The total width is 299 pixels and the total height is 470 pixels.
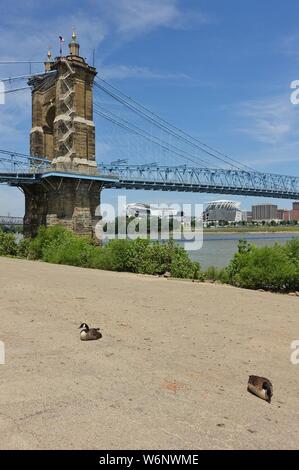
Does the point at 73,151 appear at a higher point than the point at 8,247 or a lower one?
higher

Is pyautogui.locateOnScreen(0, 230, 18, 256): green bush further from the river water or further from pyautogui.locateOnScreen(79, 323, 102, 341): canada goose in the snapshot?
pyautogui.locateOnScreen(79, 323, 102, 341): canada goose

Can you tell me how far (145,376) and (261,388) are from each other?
4.20ft

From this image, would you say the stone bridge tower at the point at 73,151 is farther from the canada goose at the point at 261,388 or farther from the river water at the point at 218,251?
the canada goose at the point at 261,388

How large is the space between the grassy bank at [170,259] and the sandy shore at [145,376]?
4.51m

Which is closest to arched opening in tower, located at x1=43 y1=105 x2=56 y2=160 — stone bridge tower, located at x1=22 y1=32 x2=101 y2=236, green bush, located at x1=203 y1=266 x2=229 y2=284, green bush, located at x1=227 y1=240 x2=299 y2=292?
stone bridge tower, located at x1=22 y1=32 x2=101 y2=236

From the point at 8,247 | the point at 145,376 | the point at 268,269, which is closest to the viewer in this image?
the point at 145,376

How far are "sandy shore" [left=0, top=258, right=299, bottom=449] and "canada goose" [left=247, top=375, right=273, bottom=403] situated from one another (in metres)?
0.07

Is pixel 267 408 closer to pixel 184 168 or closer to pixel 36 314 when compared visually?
pixel 36 314

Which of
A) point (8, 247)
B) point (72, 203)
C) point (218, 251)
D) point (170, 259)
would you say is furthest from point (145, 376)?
point (218, 251)

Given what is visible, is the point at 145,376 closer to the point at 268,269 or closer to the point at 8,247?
the point at 268,269

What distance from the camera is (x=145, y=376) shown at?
5180 mm

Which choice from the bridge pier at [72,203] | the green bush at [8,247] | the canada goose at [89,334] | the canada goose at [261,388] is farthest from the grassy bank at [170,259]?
the canada goose at [261,388]

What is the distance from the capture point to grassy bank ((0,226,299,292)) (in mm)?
14430
